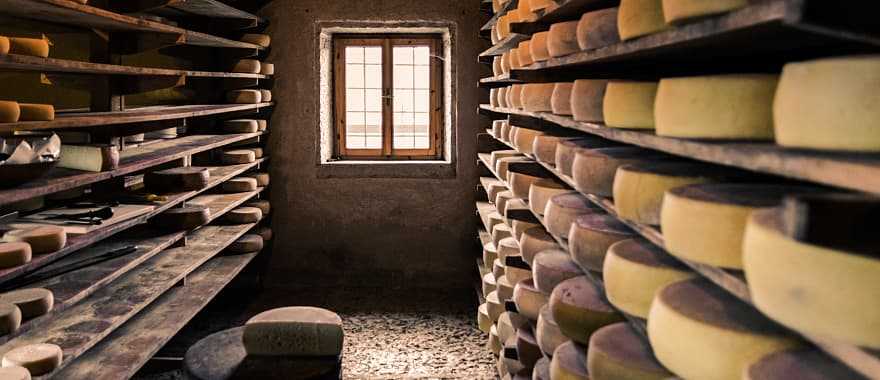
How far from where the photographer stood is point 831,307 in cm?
102

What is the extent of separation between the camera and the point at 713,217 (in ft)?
4.54

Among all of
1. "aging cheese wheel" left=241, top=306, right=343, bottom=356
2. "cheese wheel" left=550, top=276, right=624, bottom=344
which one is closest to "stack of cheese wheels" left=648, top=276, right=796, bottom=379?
"cheese wheel" left=550, top=276, right=624, bottom=344

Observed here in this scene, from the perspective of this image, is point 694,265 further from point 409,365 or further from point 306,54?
point 306,54

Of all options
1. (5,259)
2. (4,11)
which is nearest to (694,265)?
(5,259)

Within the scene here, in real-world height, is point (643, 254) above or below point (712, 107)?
below

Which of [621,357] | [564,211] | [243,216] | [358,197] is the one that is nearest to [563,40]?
[564,211]

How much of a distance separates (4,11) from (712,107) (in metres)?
2.65

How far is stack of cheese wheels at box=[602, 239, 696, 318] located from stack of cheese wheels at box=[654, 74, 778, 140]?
34 cm

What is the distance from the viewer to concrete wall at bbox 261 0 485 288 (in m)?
5.90

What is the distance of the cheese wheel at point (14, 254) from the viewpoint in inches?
97.3

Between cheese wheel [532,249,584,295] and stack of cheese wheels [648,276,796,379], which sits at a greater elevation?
stack of cheese wheels [648,276,796,379]

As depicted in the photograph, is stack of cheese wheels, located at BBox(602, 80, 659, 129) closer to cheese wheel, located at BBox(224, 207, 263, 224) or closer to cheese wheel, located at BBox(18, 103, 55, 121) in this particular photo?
cheese wheel, located at BBox(18, 103, 55, 121)

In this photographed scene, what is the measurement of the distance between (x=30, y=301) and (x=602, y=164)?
1843mm

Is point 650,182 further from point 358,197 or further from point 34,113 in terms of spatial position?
point 358,197
